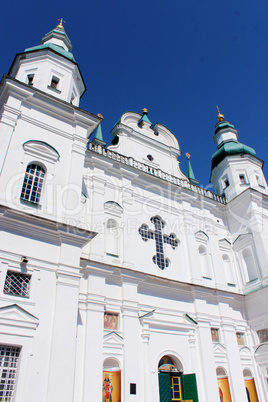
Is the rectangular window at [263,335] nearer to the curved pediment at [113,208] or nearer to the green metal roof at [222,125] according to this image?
the curved pediment at [113,208]

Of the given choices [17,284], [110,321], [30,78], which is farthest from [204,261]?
[30,78]

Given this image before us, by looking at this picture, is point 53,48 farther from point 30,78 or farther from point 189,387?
point 189,387

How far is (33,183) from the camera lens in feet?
36.0

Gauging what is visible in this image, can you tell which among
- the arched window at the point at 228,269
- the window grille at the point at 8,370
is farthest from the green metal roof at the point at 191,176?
the window grille at the point at 8,370

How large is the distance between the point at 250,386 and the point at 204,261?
5.55m

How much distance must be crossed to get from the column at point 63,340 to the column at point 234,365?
8023mm

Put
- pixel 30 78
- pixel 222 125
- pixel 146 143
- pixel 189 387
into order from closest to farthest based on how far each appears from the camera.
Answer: pixel 189 387
pixel 30 78
pixel 146 143
pixel 222 125

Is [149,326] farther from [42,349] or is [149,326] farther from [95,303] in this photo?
[42,349]

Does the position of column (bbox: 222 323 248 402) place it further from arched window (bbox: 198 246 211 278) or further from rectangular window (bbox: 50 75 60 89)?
rectangular window (bbox: 50 75 60 89)

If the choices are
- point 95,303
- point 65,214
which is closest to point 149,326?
point 95,303

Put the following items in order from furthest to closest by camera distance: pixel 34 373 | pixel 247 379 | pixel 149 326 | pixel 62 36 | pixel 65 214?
pixel 62 36, pixel 247 379, pixel 149 326, pixel 65 214, pixel 34 373

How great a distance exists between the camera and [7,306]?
8359mm

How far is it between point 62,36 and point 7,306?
46.1 ft

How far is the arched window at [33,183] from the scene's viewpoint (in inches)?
421
